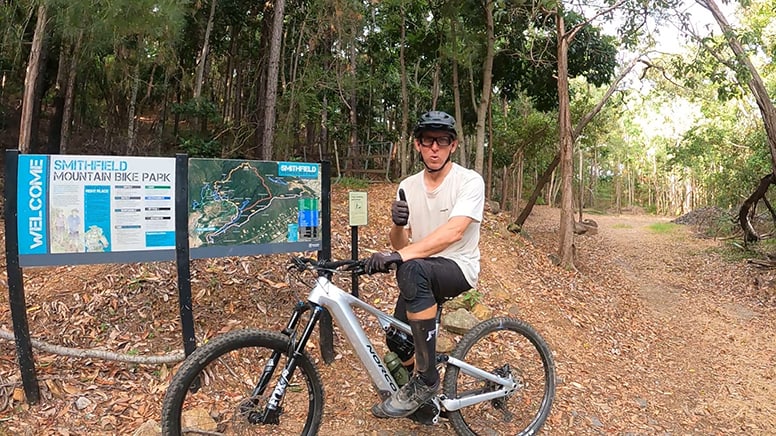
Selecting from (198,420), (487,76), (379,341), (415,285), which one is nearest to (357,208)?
(379,341)

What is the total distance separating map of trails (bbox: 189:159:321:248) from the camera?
3238 mm

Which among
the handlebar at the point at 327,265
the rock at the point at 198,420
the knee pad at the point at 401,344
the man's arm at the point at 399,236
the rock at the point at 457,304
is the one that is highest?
the man's arm at the point at 399,236

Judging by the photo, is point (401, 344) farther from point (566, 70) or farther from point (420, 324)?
point (566, 70)

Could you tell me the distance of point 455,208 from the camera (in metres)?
2.52

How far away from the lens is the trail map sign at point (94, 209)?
9.07ft

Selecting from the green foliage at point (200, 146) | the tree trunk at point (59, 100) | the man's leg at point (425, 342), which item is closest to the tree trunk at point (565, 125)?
the man's leg at point (425, 342)

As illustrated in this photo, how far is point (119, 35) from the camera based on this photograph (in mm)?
8875

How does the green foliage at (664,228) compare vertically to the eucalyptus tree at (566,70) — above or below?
below

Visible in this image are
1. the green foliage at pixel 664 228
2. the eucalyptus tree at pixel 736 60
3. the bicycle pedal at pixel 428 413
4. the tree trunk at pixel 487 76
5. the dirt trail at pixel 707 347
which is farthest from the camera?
the green foliage at pixel 664 228

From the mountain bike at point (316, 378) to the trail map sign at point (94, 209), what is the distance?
0.98 metres

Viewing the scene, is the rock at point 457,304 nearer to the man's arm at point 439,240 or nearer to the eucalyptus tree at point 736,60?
the man's arm at point 439,240

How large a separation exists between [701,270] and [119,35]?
44.2 ft

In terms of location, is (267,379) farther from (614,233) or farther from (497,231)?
(614,233)

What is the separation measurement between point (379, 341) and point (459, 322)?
3.00ft
